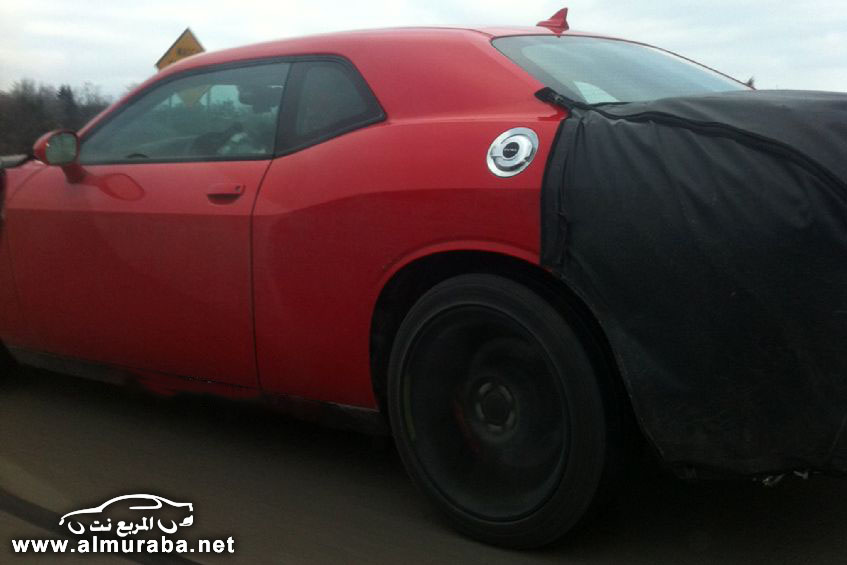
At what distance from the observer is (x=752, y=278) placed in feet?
8.47

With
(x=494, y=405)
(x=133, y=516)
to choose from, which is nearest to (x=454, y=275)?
(x=494, y=405)

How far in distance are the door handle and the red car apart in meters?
0.01

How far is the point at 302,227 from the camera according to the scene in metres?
3.51

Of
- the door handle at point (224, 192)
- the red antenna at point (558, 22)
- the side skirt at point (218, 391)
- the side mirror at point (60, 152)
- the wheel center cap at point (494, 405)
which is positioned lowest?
the side skirt at point (218, 391)

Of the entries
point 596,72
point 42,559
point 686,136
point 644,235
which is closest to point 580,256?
point 644,235

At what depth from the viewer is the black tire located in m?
2.89

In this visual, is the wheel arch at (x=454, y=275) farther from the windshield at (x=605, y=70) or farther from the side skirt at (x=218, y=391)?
the windshield at (x=605, y=70)

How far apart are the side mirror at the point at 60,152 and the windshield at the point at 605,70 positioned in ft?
6.37

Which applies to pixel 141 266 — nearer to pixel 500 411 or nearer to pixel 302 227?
pixel 302 227

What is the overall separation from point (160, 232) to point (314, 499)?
1.18m

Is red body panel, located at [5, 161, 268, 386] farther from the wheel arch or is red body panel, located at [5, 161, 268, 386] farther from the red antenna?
the red antenna

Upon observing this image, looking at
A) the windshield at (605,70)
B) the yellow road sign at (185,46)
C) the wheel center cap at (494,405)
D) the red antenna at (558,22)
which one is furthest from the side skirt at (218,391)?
the yellow road sign at (185,46)

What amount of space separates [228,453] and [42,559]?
1100 mm

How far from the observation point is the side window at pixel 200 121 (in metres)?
3.90
